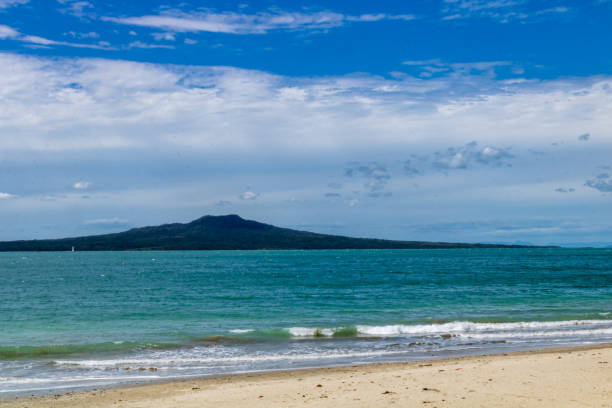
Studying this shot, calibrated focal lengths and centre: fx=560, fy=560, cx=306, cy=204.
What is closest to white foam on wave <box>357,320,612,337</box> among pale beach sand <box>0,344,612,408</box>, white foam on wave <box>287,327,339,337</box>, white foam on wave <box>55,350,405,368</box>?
white foam on wave <box>287,327,339,337</box>

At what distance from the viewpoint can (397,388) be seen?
14.4 m

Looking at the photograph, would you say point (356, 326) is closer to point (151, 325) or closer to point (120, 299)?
point (151, 325)

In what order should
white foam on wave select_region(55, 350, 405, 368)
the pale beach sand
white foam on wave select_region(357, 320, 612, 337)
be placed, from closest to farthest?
1. the pale beach sand
2. white foam on wave select_region(55, 350, 405, 368)
3. white foam on wave select_region(357, 320, 612, 337)

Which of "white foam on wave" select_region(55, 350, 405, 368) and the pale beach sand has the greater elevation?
the pale beach sand

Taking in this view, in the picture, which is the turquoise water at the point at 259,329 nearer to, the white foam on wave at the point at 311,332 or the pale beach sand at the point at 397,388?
the white foam on wave at the point at 311,332

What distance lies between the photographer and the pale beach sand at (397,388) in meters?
13.1

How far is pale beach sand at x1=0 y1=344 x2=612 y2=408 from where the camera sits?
13062 millimetres

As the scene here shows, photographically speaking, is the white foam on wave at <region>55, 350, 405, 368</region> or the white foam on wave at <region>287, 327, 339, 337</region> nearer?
the white foam on wave at <region>55, 350, 405, 368</region>

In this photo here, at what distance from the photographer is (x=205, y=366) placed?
66.8 ft

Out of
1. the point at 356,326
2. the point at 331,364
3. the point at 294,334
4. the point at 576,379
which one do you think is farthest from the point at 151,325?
the point at 576,379

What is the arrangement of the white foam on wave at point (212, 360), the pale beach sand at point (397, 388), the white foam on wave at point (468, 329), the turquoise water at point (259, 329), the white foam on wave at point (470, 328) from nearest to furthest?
the pale beach sand at point (397, 388), the turquoise water at point (259, 329), the white foam on wave at point (212, 360), the white foam on wave at point (468, 329), the white foam on wave at point (470, 328)

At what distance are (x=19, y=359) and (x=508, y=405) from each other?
18.8 meters

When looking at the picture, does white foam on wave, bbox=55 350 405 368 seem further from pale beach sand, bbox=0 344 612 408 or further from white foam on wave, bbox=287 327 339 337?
white foam on wave, bbox=287 327 339 337

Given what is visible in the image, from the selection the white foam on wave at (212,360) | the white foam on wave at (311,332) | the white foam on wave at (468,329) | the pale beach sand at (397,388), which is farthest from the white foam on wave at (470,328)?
the pale beach sand at (397,388)
